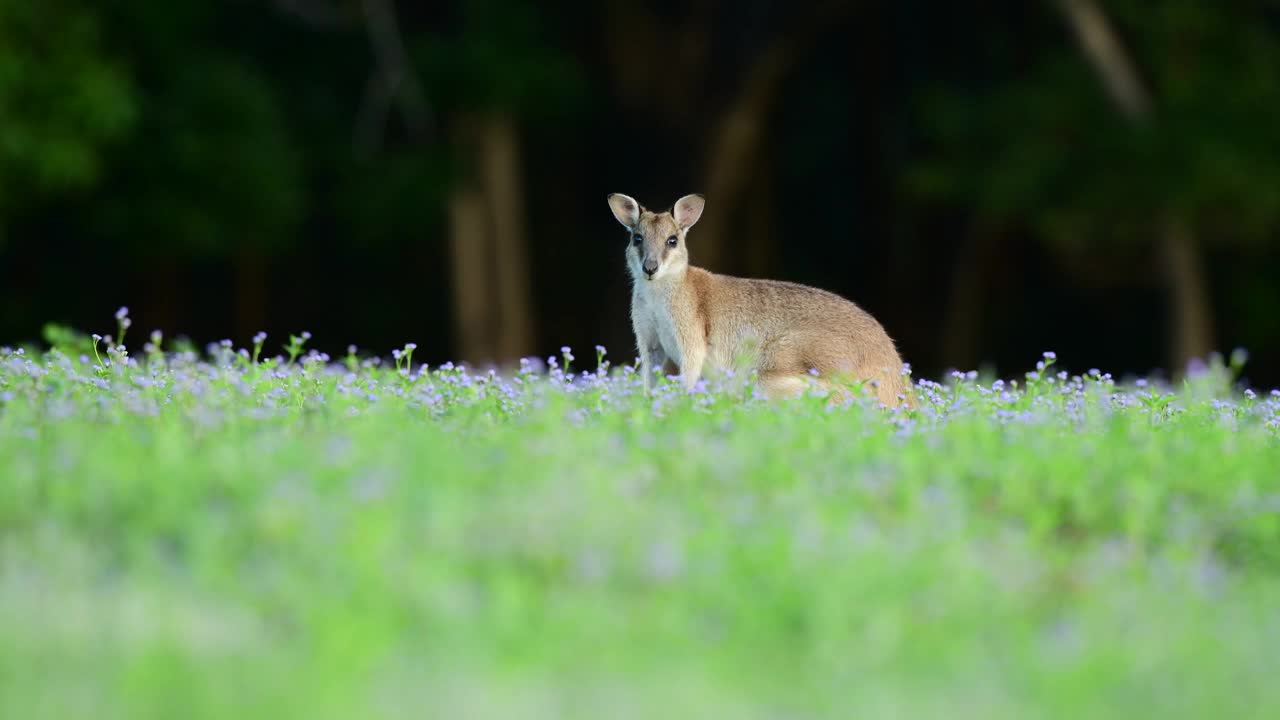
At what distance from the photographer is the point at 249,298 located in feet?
93.7

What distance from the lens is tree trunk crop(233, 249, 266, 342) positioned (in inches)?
1117

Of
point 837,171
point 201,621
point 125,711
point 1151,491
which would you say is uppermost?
point 837,171

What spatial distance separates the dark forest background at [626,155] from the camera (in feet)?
66.3

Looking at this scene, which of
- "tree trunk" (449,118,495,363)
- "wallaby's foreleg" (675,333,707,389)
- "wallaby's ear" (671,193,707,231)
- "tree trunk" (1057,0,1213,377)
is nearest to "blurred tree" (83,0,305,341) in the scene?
"tree trunk" (449,118,495,363)

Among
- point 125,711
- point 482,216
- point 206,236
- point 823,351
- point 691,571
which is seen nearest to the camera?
point 125,711

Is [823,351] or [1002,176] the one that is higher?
[1002,176]

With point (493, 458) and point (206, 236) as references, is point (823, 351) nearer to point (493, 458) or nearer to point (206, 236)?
point (493, 458)

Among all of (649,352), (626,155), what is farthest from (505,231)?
(649,352)

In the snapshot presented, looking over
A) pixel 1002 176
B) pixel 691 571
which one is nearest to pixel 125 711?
pixel 691 571

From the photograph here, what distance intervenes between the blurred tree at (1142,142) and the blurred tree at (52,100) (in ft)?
33.1

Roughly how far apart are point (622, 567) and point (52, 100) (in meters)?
14.8

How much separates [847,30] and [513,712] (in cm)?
2516

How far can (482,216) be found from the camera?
24.0 metres

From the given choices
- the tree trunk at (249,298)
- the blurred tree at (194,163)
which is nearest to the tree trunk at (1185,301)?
the blurred tree at (194,163)
